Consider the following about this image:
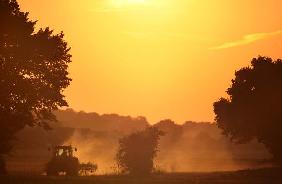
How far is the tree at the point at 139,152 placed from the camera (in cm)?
6694

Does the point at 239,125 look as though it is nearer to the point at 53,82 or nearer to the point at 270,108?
the point at 270,108

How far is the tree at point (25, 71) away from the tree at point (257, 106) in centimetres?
3510

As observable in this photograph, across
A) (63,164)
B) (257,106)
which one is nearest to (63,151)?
(63,164)

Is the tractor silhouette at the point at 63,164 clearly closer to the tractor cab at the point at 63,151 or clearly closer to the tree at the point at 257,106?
the tractor cab at the point at 63,151

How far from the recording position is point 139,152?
222 ft

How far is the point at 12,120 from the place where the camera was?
52.4m

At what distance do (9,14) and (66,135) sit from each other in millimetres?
→ 128270

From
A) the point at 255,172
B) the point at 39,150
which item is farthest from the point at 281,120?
the point at 39,150

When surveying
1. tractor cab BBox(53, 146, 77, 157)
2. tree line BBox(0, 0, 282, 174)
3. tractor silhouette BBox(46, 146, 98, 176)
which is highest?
tree line BBox(0, 0, 282, 174)

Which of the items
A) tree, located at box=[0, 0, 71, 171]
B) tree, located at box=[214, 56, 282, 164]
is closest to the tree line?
tree, located at box=[0, 0, 71, 171]

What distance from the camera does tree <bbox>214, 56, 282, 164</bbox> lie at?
82.9 m

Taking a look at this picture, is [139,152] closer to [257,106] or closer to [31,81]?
[31,81]

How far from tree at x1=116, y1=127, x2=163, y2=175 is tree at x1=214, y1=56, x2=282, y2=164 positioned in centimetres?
2074

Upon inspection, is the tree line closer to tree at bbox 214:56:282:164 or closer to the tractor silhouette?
the tractor silhouette
